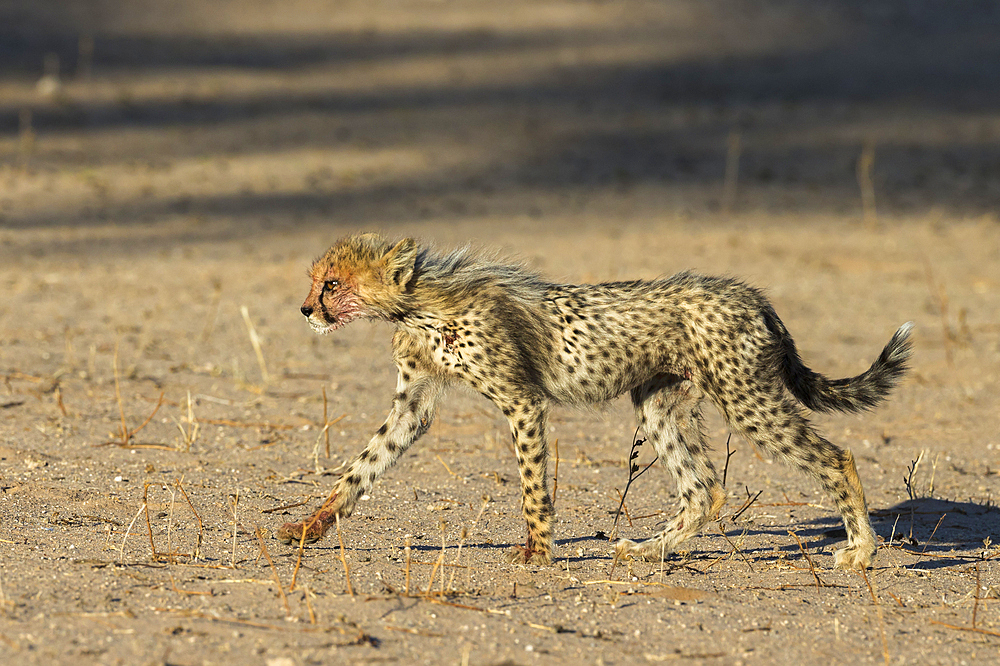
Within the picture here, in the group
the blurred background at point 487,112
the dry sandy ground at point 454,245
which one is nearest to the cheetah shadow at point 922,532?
the dry sandy ground at point 454,245

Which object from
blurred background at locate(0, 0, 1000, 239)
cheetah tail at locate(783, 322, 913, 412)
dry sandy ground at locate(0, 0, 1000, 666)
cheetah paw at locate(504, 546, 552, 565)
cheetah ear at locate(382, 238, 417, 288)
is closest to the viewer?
dry sandy ground at locate(0, 0, 1000, 666)

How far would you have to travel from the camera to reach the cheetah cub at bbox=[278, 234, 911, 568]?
532 cm

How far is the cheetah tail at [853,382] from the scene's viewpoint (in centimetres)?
569

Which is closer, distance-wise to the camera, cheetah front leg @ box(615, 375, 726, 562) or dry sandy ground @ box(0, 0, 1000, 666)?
dry sandy ground @ box(0, 0, 1000, 666)

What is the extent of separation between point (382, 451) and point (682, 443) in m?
1.50

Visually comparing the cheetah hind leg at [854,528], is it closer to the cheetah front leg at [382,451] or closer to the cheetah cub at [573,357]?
the cheetah cub at [573,357]

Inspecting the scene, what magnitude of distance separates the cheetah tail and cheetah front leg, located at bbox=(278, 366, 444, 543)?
177 centimetres

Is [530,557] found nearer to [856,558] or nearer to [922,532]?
[856,558]

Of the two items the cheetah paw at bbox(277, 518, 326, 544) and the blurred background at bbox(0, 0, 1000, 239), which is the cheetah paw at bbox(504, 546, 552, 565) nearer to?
the cheetah paw at bbox(277, 518, 326, 544)

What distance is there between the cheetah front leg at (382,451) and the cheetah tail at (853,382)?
177 cm

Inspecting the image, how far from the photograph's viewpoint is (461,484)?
6551 millimetres

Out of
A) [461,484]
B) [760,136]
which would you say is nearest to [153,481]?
[461,484]

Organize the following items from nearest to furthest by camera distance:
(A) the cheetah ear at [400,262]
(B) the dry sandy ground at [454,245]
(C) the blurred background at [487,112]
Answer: (B) the dry sandy ground at [454,245] < (A) the cheetah ear at [400,262] < (C) the blurred background at [487,112]

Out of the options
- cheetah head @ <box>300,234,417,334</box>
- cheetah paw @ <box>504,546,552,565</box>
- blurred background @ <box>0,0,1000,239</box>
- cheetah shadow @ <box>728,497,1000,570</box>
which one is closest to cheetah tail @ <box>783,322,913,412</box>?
cheetah shadow @ <box>728,497,1000,570</box>
